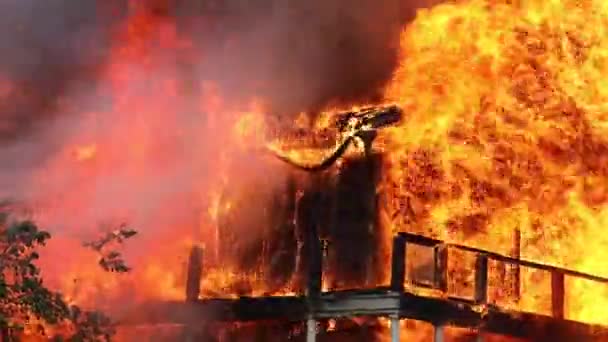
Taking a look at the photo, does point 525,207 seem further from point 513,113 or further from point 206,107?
point 206,107

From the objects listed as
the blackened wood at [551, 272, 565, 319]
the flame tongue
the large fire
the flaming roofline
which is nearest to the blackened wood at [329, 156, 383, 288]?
the large fire

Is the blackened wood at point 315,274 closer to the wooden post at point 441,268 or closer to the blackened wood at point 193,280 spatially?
the wooden post at point 441,268

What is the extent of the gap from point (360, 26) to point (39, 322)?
27.3 feet

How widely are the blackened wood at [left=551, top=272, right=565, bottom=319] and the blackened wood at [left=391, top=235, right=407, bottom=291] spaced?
3.00 m

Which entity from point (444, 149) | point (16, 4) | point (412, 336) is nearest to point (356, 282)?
point (412, 336)

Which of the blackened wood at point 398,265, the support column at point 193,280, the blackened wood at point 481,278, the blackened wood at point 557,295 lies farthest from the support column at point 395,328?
the support column at point 193,280

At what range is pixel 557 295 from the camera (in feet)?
52.4

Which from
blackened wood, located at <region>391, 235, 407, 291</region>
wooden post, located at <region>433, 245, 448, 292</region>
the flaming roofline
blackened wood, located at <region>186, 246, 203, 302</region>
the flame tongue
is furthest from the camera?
the flame tongue

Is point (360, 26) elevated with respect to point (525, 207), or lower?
elevated

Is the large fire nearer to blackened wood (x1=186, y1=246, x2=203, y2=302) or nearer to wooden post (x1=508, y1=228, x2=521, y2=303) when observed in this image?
wooden post (x1=508, y1=228, x2=521, y2=303)

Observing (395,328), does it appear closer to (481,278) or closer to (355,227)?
(481,278)

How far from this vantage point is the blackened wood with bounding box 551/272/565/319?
623 inches

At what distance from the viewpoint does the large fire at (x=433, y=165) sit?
1714 centimetres

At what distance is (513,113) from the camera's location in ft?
56.5
